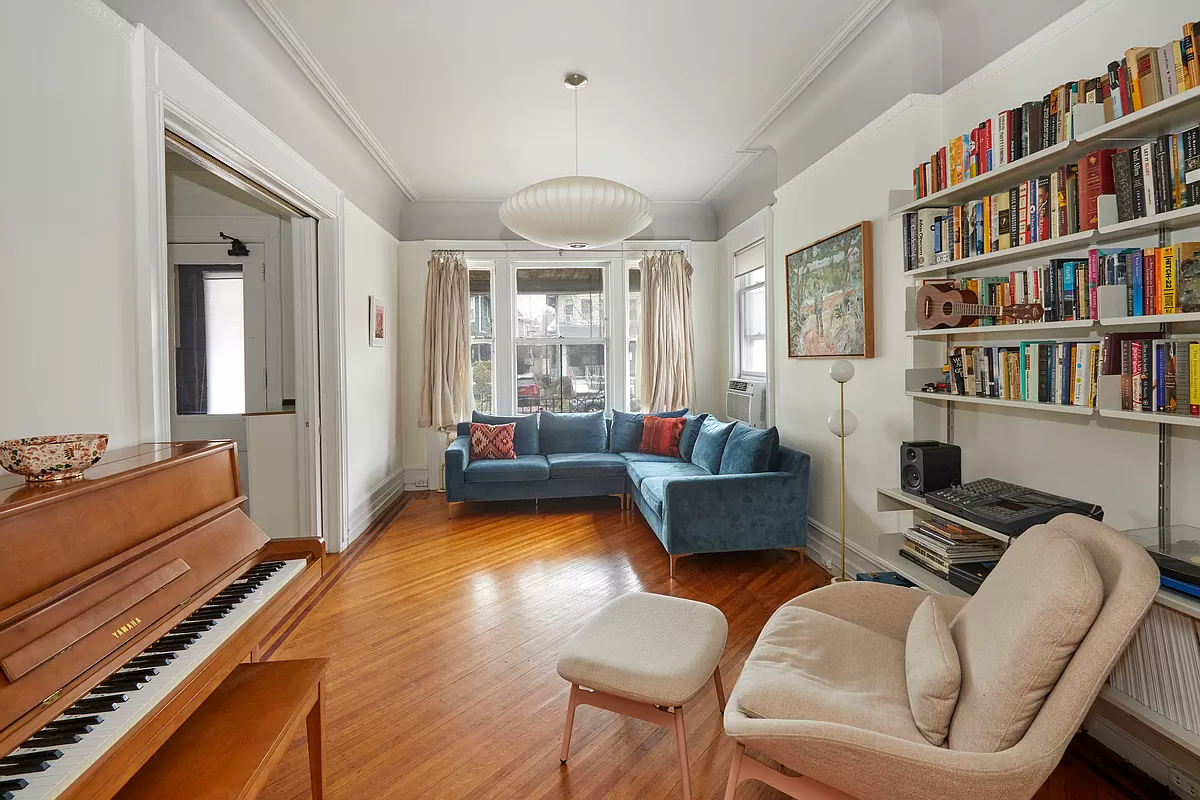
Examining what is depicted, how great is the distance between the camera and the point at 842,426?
3045mm

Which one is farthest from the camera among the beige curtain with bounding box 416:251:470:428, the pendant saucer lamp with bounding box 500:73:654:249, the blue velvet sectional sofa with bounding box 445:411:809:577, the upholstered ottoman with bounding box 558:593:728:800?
the beige curtain with bounding box 416:251:470:428

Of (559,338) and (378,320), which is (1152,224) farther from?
(559,338)

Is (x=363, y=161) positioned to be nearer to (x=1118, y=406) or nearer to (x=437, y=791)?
(x=437, y=791)

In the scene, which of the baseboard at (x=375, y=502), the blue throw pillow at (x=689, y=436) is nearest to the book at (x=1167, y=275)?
the blue throw pillow at (x=689, y=436)

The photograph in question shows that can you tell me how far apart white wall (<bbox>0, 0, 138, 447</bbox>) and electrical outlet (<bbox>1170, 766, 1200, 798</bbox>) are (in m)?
3.32

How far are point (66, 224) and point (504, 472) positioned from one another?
3458mm

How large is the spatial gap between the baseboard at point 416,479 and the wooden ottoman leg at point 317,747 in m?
4.23

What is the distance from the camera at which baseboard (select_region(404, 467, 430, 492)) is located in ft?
18.8

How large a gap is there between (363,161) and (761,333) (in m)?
3.41

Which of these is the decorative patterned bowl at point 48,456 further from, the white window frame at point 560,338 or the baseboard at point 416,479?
the white window frame at point 560,338

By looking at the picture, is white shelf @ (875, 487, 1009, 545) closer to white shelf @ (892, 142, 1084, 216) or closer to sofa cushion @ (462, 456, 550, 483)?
white shelf @ (892, 142, 1084, 216)

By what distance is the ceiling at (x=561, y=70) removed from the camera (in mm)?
2627

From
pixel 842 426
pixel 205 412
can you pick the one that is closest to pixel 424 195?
pixel 205 412

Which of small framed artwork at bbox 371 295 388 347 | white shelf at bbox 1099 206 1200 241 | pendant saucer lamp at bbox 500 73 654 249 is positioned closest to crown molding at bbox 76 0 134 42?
pendant saucer lamp at bbox 500 73 654 249
